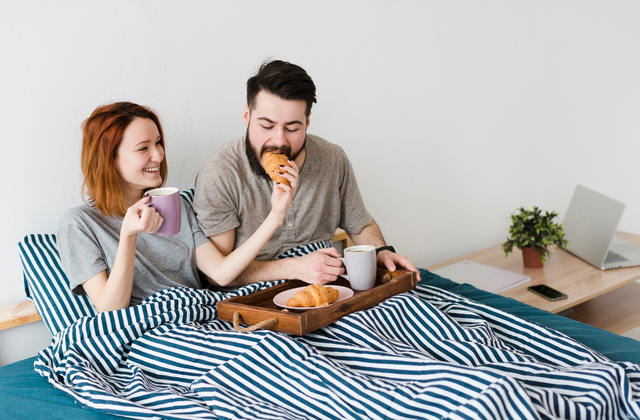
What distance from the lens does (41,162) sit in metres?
1.62

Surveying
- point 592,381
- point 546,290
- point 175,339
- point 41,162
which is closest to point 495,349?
point 592,381

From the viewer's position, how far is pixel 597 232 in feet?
7.77

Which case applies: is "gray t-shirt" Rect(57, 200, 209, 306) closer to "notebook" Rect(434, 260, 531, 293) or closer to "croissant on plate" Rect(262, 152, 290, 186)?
"croissant on plate" Rect(262, 152, 290, 186)

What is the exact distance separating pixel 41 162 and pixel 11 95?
212mm

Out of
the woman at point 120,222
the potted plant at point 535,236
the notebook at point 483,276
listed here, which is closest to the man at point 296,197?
the woman at point 120,222

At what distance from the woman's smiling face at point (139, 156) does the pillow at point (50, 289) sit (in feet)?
1.01

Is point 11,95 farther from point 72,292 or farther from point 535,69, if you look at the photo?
point 535,69

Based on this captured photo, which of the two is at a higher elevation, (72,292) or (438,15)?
(438,15)

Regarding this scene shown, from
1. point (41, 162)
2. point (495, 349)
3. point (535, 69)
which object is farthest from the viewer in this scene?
point (535, 69)

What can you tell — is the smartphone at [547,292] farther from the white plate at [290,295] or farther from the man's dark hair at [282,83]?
the man's dark hair at [282,83]

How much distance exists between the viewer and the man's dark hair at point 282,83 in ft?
5.13

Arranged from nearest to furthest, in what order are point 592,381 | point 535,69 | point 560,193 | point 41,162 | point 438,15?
point 592,381
point 41,162
point 438,15
point 535,69
point 560,193

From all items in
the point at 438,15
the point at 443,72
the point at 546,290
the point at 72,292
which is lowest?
the point at 72,292

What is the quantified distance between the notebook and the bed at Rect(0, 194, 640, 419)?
598 mm
